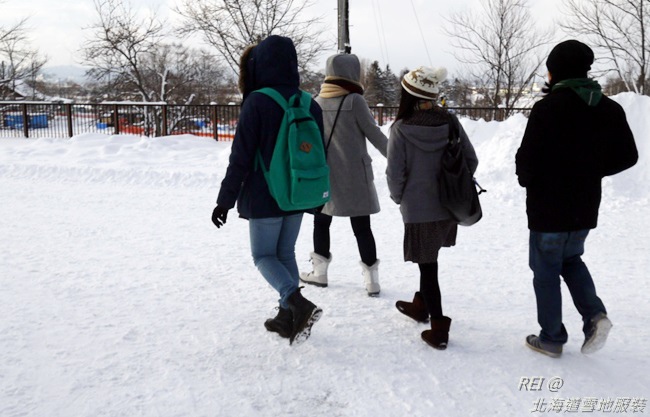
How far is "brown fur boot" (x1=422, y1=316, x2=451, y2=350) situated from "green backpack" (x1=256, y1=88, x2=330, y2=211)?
99 cm

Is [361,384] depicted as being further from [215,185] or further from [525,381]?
[215,185]

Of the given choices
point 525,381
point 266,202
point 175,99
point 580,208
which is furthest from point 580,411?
point 175,99

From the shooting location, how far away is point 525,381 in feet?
9.82

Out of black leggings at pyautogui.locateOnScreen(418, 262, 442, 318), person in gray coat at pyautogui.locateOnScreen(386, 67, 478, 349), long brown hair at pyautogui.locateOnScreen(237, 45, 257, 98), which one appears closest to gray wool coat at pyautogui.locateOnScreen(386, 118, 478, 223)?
person in gray coat at pyautogui.locateOnScreen(386, 67, 478, 349)

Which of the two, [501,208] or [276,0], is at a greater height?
[276,0]

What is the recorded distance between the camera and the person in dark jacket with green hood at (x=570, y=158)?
295 centimetres

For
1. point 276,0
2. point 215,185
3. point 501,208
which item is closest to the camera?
point 501,208

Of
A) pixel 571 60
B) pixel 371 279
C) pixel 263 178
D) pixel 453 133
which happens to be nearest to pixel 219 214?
pixel 263 178

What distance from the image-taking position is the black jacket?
294 cm

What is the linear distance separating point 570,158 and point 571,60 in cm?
50

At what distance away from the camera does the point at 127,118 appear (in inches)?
720

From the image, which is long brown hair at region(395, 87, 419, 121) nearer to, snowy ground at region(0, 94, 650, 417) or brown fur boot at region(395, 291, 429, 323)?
brown fur boot at region(395, 291, 429, 323)

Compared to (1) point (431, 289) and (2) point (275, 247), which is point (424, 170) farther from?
(2) point (275, 247)

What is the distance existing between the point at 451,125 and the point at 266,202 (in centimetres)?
116
